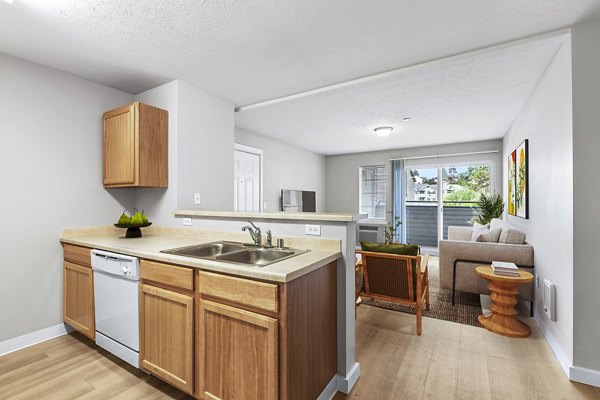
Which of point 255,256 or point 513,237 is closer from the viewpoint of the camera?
point 255,256

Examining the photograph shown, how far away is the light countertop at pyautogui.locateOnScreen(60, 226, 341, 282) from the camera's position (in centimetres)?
140

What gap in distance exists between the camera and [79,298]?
236cm

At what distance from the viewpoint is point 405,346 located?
2.37 metres

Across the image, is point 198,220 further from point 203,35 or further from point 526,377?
point 526,377

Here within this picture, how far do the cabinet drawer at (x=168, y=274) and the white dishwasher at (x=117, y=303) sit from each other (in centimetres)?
10

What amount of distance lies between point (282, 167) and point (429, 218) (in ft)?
11.1

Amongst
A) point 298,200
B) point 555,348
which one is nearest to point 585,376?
point 555,348

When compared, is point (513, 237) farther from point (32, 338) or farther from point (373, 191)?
point (32, 338)

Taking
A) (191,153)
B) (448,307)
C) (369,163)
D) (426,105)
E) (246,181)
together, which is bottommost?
(448,307)

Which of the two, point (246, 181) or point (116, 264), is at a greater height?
point (246, 181)

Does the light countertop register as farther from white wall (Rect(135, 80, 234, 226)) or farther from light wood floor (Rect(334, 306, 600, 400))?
light wood floor (Rect(334, 306, 600, 400))

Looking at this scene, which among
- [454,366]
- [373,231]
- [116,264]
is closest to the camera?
[116,264]

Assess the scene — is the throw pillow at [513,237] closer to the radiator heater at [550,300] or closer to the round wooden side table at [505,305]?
the round wooden side table at [505,305]

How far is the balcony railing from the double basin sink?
5.12 m
